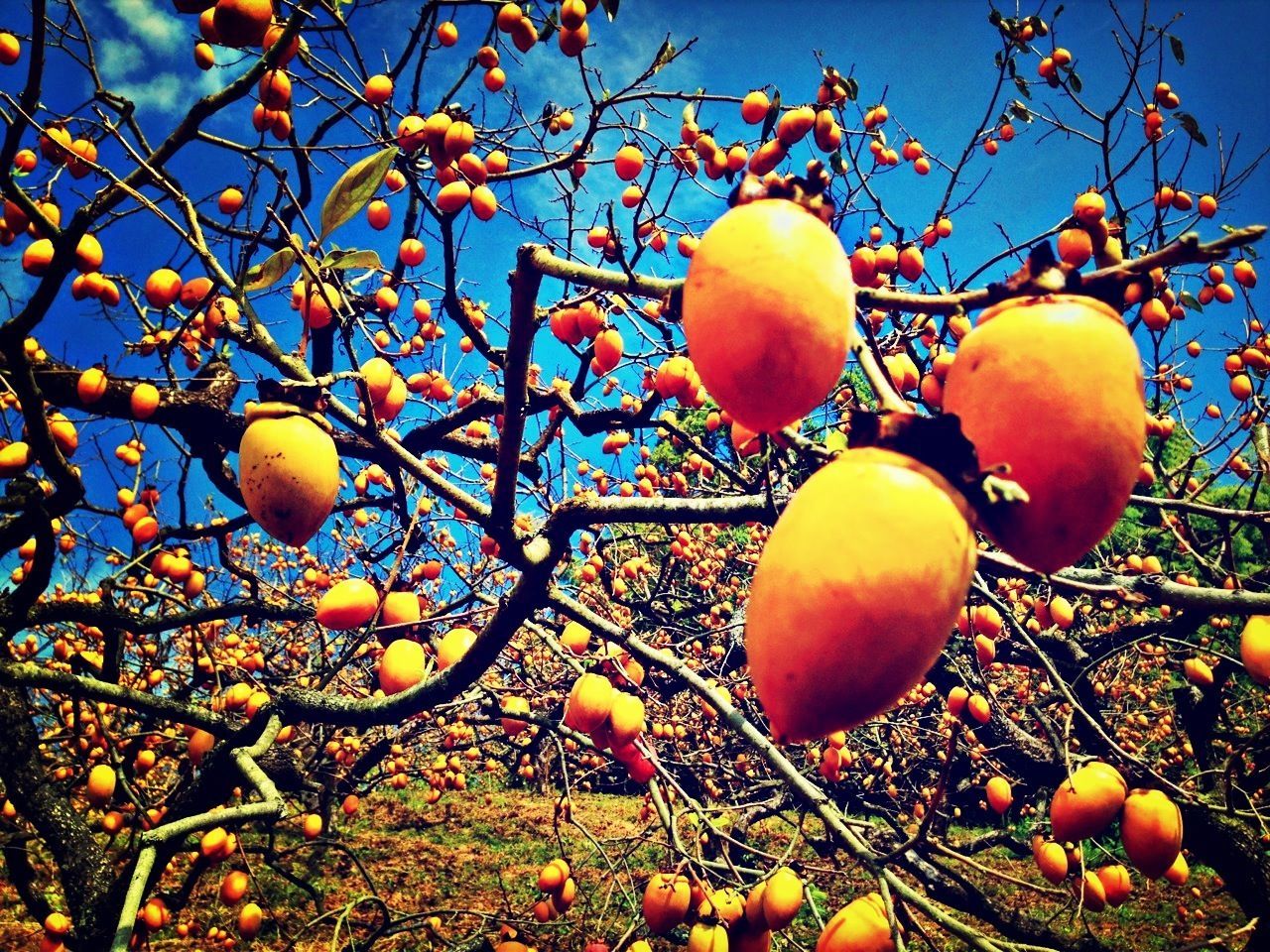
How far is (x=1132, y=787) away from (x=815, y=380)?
111 inches

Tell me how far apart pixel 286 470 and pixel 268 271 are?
0.47 metres

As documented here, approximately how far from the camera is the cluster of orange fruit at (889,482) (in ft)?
1.98

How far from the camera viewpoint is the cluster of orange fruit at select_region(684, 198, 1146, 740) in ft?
1.98

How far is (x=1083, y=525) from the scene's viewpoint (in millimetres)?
639

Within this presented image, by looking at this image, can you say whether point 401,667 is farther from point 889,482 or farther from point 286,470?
point 889,482

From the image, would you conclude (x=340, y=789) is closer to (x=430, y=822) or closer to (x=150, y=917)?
(x=150, y=917)

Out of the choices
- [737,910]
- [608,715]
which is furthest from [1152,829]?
[608,715]

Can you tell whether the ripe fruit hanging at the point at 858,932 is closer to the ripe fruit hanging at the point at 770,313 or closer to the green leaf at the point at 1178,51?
the ripe fruit hanging at the point at 770,313

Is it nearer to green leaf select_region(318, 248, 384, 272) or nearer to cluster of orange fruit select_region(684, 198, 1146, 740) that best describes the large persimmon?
cluster of orange fruit select_region(684, 198, 1146, 740)

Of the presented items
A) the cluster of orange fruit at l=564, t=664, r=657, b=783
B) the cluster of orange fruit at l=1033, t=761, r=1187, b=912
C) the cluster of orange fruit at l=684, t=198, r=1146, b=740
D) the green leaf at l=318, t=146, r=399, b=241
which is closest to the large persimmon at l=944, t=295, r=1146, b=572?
the cluster of orange fruit at l=684, t=198, r=1146, b=740

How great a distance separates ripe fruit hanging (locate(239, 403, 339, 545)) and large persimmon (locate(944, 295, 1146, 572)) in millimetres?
1294

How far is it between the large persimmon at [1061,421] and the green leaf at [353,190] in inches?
45.8

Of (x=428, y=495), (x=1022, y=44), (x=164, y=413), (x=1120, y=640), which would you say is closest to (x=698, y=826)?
(x=428, y=495)

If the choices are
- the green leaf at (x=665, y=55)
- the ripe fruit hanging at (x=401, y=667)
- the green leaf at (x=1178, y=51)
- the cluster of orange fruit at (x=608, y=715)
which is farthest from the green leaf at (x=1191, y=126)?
the ripe fruit hanging at (x=401, y=667)
